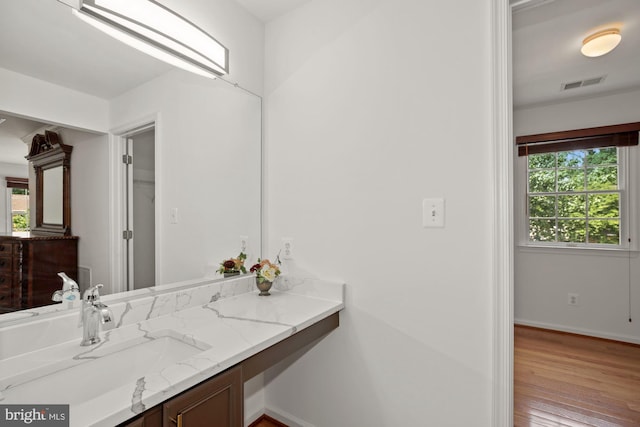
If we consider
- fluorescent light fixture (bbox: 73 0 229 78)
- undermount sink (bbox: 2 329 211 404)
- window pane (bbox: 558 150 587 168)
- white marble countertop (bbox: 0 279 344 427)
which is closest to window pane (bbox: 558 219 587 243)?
window pane (bbox: 558 150 587 168)

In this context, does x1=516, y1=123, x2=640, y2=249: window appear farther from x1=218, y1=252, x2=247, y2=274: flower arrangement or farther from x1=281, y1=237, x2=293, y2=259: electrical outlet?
x1=218, y1=252, x2=247, y2=274: flower arrangement

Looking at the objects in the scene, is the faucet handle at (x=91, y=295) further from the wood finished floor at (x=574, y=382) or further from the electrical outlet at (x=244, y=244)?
the wood finished floor at (x=574, y=382)

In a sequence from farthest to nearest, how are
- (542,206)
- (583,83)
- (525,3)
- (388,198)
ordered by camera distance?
(542,206), (583,83), (388,198), (525,3)

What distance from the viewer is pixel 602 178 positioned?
333cm

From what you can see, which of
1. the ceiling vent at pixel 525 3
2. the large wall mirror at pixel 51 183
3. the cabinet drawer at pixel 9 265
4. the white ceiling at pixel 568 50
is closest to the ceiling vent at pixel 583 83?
the white ceiling at pixel 568 50

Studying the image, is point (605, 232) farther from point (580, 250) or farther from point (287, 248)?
point (287, 248)

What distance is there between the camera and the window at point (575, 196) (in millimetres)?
3293

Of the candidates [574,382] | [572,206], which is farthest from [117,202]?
[572,206]

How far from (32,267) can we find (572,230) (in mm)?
4536

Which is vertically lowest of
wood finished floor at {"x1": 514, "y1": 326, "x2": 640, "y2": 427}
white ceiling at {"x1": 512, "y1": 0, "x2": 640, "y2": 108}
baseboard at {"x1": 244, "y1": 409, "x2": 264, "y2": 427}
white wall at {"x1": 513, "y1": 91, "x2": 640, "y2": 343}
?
wood finished floor at {"x1": 514, "y1": 326, "x2": 640, "y2": 427}

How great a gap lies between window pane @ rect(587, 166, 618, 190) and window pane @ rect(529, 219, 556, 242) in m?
0.55

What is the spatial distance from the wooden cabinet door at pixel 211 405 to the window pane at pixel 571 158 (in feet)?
13.4

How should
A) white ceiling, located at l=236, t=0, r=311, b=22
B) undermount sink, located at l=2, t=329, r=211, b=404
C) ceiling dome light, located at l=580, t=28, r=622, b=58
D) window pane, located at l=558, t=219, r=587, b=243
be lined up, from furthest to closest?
window pane, located at l=558, t=219, r=587, b=243 < ceiling dome light, located at l=580, t=28, r=622, b=58 < white ceiling, located at l=236, t=0, r=311, b=22 < undermount sink, located at l=2, t=329, r=211, b=404

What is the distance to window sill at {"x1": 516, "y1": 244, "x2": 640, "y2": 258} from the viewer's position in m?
3.16
